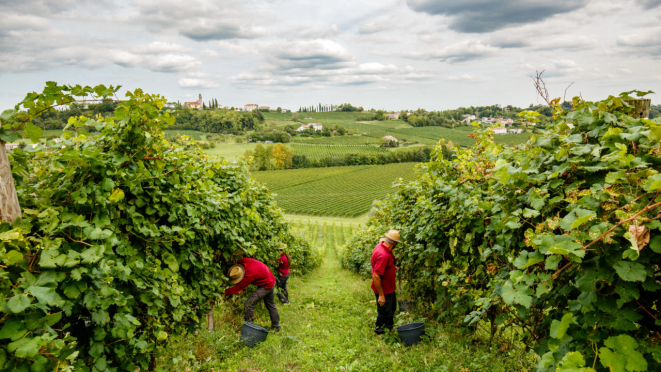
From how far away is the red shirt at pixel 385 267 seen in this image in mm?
5770

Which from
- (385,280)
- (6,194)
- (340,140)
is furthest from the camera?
(340,140)

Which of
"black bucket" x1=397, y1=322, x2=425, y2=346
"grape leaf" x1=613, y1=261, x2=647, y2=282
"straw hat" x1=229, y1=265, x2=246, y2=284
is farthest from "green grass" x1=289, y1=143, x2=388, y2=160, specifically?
"grape leaf" x1=613, y1=261, x2=647, y2=282

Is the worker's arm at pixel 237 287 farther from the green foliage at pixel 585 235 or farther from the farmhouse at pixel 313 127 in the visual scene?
the farmhouse at pixel 313 127

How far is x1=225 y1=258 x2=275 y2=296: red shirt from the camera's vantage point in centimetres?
604

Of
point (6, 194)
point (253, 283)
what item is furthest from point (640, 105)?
point (253, 283)

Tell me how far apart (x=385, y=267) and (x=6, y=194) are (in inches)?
195

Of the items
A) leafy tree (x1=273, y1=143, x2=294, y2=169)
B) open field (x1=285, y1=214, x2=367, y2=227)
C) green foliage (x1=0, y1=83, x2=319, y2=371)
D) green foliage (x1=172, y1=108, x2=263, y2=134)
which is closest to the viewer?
green foliage (x1=0, y1=83, x2=319, y2=371)

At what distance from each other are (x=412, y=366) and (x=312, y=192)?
65627 millimetres

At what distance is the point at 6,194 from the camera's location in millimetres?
2340

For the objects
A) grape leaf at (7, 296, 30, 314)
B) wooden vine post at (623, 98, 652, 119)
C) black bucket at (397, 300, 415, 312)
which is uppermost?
wooden vine post at (623, 98, 652, 119)

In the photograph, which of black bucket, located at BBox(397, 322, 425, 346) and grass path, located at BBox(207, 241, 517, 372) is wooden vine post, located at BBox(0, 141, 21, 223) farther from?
black bucket, located at BBox(397, 322, 425, 346)

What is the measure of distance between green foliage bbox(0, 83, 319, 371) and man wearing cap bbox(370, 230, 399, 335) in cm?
255

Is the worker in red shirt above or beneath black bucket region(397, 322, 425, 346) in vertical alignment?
above

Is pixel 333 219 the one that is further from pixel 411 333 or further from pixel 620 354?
pixel 620 354
